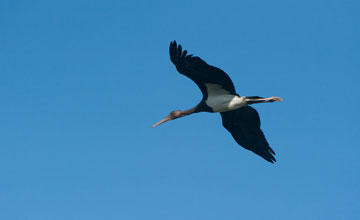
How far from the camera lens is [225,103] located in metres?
20.1

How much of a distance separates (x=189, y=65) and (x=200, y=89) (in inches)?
67.9

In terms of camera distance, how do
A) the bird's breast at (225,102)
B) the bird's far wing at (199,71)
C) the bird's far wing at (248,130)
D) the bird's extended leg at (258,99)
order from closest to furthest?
the bird's far wing at (199,71) → the bird's extended leg at (258,99) → the bird's breast at (225,102) → the bird's far wing at (248,130)

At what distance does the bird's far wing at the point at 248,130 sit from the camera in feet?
68.1

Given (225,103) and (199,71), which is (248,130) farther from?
(199,71)

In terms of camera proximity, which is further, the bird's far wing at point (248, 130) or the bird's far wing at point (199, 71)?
the bird's far wing at point (248, 130)

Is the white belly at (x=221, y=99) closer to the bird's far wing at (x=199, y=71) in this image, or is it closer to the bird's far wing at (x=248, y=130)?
the bird's far wing at (x=199, y=71)

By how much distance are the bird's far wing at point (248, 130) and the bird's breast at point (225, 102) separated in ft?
2.15

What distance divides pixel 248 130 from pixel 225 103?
1.47 meters

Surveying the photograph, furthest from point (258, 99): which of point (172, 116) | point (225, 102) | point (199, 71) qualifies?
point (172, 116)

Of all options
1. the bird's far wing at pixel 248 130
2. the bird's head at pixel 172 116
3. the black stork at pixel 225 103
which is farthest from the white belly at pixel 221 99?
the bird's head at pixel 172 116

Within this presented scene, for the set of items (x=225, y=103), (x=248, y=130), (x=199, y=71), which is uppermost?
(x=199, y=71)

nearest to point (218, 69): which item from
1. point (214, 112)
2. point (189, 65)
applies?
point (189, 65)

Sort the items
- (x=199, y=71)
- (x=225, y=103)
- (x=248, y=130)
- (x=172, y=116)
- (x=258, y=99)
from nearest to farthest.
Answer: (x=199, y=71) < (x=258, y=99) < (x=225, y=103) < (x=248, y=130) < (x=172, y=116)

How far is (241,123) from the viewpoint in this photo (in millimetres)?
21109
